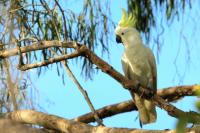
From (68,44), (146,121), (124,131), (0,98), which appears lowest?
(146,121)

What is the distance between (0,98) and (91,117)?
2.60 feet

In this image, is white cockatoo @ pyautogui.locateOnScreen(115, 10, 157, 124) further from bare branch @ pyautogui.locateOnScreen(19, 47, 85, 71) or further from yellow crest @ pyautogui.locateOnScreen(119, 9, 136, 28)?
bare branch @ pyautogui.locateOnScreen(19, 47, 85, 71)

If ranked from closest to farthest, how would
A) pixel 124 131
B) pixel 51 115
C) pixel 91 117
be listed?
pixel 124 131 < pixel 51 115 < pixel 91 117

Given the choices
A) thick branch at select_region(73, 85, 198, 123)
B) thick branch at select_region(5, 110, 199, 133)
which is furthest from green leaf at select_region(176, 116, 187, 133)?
thick branch at select_region(73, 85, 198, 123)

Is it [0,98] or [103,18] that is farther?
[103,18]

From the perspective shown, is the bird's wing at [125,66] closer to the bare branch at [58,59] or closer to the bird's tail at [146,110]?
the bird's tail at [146,110]

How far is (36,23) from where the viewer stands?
2.44 meters

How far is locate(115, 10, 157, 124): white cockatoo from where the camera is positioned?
7.94 feet

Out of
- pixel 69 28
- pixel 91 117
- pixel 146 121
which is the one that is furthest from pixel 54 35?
pixel 146 121

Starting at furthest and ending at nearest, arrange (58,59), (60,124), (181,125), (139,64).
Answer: (139,64), (60,124), (58,59), (181,125)

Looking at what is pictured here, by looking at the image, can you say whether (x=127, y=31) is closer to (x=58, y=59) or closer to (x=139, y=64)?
(x=139, y=64)

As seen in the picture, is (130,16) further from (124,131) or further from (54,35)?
(124,131)

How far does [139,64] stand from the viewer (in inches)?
95.3

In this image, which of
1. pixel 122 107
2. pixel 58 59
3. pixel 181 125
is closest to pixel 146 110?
pixel 122 107
